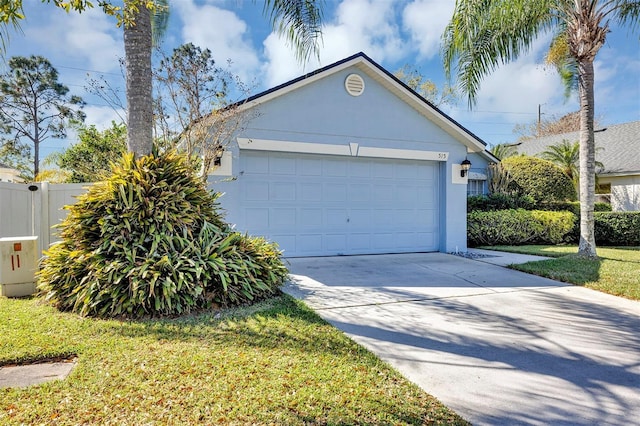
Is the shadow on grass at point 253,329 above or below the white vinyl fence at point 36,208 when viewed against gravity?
below

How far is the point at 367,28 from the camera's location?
10.1 metres

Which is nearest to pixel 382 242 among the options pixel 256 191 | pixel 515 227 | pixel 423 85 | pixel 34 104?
→ pixel 256 191

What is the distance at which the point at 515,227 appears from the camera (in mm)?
12445

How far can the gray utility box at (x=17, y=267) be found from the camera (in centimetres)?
554

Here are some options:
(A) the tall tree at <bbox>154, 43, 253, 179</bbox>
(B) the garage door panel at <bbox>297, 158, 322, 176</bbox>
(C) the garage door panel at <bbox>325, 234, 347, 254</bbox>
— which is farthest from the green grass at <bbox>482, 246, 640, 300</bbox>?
(A) the tall tree at <bbox>154, 43, 253, 179</bbox>

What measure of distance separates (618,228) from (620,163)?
5.65 m

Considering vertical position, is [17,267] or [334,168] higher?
[334,168]

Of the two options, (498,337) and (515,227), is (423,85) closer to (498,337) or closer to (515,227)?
(515,227)

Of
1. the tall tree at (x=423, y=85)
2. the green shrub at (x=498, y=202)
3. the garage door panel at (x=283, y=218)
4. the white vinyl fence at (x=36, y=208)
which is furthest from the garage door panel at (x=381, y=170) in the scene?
the tall tree at (x=423, y=85)

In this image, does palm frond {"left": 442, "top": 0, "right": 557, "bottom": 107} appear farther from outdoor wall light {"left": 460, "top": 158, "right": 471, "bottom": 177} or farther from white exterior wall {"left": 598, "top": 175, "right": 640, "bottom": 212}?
white exterior wall {"left": 598, "top": 175, "right": 640, "bottom": 212}

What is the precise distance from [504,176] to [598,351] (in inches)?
464

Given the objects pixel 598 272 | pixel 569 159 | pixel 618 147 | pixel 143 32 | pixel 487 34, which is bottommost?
pixel 598 272

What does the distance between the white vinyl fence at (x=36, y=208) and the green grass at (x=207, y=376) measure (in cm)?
255

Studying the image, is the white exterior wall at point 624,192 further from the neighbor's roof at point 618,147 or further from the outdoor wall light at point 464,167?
the outdoor wall light at point 464,167
